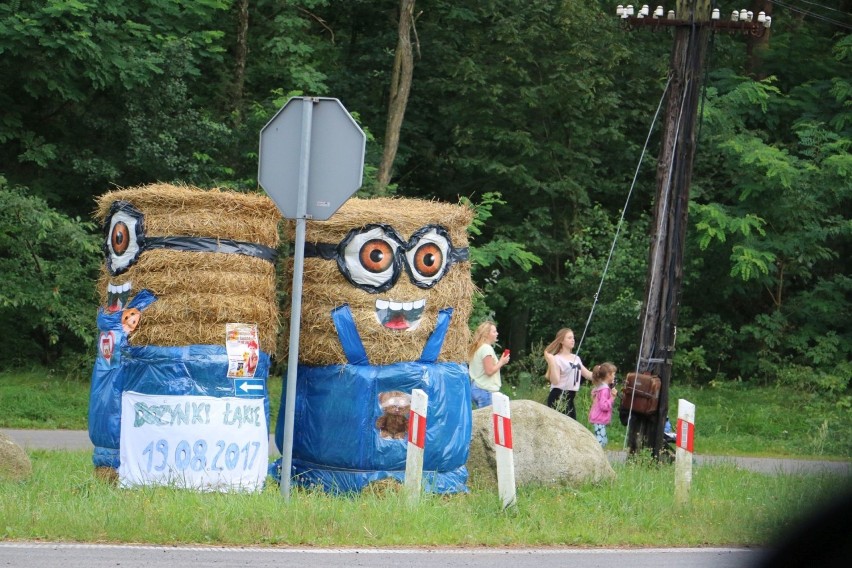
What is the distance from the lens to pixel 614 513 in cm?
934

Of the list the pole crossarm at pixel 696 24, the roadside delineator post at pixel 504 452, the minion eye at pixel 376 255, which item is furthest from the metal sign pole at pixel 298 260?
the pole crossarm at pixel 696 24

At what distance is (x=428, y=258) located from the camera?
1001cm

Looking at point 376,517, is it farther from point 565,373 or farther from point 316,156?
point 565,373

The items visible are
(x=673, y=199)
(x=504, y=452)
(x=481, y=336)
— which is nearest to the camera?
(x=504, y=452)

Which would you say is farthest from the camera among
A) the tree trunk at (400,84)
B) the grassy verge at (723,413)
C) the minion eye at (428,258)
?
the tree trunk at (400,84)

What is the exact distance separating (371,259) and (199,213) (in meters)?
1.42

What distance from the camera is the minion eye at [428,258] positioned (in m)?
9.93

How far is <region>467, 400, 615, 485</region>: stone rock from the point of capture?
35.9 feet

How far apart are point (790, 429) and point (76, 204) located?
548 inches

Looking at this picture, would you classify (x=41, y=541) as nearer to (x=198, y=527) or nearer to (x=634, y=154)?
(x=198, y=527)

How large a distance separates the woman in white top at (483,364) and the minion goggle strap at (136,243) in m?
3.74

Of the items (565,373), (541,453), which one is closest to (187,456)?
(541,453)

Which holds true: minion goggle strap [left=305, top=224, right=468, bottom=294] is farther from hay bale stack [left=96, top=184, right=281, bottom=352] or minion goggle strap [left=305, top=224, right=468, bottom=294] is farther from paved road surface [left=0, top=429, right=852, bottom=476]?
paved road surface [left=0, top=429, right=852, bottom=476]

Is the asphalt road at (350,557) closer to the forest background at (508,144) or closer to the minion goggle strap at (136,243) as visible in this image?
the minion goggle strap at (136,243)
